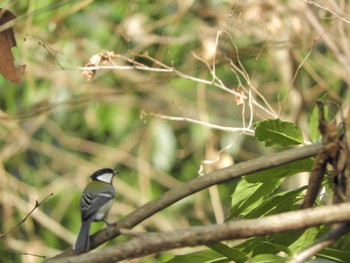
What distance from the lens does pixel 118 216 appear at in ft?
18.5

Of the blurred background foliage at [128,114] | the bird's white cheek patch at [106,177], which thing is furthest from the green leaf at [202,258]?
the blurred background foliage at [128,114]

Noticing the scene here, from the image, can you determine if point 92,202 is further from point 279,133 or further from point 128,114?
point 128,114

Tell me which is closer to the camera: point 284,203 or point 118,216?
point 284,203

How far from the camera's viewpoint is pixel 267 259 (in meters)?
1.53

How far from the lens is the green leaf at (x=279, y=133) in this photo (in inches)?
67.3

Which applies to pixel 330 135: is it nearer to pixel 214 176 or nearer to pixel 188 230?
pixel 214 176

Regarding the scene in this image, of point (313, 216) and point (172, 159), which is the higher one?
point (172, 159)

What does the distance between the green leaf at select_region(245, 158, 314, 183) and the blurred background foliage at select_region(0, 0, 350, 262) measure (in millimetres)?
2842

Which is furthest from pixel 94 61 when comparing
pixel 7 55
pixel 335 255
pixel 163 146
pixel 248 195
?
pixel 163 146

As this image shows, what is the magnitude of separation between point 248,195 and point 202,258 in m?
0.23

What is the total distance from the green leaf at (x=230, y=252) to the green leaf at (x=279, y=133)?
10.8 inches

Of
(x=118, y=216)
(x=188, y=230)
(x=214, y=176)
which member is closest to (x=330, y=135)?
(x=214, y=176)

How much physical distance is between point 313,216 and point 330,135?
0.28m

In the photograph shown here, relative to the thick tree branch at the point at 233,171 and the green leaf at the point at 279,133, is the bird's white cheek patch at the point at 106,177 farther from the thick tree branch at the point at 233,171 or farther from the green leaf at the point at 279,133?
the thick tree branch at the point at 233,171
